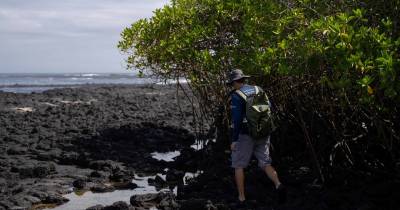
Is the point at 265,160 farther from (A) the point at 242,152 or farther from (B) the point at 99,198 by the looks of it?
(B) the point at 99,198

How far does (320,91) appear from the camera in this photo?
25.0 ft

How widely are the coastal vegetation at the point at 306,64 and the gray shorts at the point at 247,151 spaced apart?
29.5 inches

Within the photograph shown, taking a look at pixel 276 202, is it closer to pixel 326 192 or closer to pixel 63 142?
pixel 326 192

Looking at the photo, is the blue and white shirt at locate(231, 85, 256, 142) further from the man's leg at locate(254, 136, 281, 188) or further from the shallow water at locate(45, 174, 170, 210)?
the shallow water at locate(45, 174, 170, 210)

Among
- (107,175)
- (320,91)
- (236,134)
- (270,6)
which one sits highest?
(270,6)

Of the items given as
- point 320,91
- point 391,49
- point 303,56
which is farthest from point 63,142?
point 391,49

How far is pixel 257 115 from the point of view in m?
6.41

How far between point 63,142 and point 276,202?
7.40m

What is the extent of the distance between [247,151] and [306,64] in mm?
1238

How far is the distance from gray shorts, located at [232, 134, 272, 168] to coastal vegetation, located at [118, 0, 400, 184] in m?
0.75

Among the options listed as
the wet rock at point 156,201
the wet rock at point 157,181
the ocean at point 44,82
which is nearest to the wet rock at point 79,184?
the wet rock at point 157,181

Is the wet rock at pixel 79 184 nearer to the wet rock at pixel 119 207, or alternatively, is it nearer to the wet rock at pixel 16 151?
the wet rock at pixel 119 207

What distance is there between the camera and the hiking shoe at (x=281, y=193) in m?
6.69

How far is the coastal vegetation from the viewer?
5.46 meters
